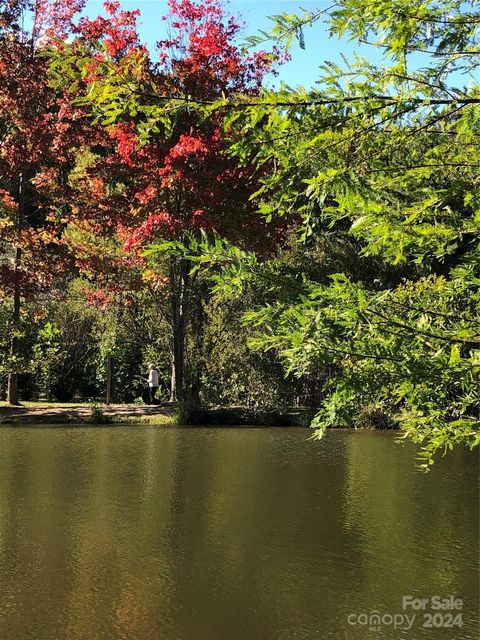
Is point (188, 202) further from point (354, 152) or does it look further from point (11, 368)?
point (354, 152)

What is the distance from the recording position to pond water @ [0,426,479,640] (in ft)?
10.8

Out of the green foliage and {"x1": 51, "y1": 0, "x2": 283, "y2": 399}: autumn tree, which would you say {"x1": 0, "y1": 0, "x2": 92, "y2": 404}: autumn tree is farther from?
the green foliage

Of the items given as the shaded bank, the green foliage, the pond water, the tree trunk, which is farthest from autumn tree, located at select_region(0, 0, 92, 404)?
the green foliage

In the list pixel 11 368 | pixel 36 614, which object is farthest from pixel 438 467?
pixel 11 368

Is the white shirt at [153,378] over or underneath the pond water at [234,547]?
over

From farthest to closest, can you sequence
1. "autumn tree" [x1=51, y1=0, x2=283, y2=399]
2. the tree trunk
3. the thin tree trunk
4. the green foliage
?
1. the tree trunk
2. the thin tree trunk
3. "autumn tree" [x1=51, y1=0, x2=283, y2=399]
4. the green foliage

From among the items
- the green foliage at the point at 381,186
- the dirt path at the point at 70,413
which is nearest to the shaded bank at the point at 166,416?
the dirt path at the point at 70,413

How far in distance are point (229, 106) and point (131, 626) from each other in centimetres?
264

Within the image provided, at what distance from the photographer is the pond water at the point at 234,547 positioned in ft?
10.8

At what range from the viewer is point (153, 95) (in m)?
2.74

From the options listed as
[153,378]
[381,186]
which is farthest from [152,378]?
[381,186]

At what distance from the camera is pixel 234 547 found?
451 cm

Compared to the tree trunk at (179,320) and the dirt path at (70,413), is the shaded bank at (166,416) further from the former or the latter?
the tree trunk at (179,320)

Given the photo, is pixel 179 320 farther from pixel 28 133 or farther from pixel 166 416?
pixel 28 133
